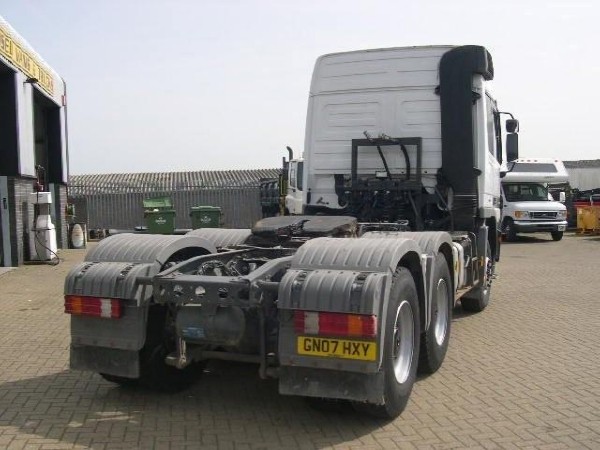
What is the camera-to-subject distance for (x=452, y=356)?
20.8 ft

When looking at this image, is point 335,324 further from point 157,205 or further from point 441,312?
point 157,205

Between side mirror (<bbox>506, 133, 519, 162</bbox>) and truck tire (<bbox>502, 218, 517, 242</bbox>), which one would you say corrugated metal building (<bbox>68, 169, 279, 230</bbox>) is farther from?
side mirror (<bbox>506, 133, 519, 162</bbox>)

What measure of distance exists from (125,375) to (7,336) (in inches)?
129

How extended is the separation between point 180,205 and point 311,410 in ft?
80.9

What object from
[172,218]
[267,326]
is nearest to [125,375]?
[267,326]

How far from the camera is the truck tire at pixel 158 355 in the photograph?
480 centimetres

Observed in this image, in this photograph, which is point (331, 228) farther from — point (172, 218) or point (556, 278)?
point (172, 218)

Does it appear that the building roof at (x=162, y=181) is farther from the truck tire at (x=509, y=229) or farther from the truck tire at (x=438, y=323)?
the truck tire at (x=438, y=323)

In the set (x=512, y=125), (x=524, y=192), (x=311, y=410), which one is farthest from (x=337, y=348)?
(x=524, y=192)

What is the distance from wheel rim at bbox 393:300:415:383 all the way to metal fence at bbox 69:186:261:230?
22841mm

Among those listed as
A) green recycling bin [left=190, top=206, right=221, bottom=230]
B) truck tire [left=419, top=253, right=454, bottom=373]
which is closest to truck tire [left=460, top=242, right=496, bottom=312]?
truck tire [left=419, top=253, right=454, bottom=373]

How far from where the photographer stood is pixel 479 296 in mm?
8523

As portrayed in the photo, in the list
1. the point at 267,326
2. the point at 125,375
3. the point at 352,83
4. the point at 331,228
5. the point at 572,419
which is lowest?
the point at 572,419

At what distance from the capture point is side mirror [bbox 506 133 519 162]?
883cm
